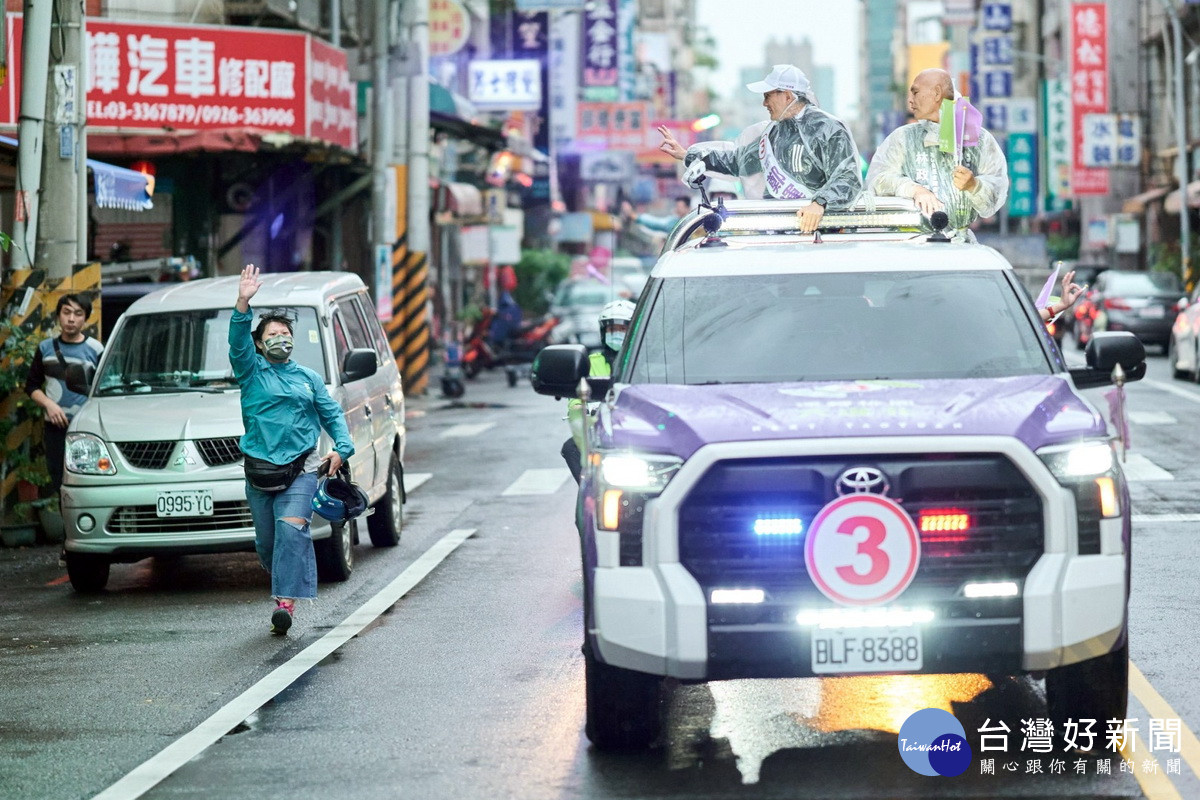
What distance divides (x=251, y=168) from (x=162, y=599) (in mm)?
18352

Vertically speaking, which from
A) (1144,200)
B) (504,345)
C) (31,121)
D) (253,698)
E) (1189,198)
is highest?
(1144,200)

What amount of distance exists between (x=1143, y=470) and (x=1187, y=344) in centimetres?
1220

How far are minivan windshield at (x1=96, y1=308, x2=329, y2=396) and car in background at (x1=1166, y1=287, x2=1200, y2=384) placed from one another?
61.2ft

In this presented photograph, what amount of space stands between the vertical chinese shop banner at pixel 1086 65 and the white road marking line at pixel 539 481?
4274 centimetres

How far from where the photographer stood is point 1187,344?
28.2 metres

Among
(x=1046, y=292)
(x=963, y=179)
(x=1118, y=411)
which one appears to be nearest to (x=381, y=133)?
(x=963, y=179)

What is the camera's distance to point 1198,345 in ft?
90.4

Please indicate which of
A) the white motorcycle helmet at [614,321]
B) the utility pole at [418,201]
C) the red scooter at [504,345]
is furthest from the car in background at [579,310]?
the white motorcycle helmet at [614,321]

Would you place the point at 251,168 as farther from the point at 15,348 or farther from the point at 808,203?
the point at 808,203

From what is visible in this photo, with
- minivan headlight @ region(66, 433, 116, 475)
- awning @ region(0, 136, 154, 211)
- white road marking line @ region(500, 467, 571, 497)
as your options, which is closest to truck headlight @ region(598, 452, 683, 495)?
minivan headlight @ region(66, 433, 116, 475)

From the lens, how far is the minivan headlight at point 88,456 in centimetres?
1136

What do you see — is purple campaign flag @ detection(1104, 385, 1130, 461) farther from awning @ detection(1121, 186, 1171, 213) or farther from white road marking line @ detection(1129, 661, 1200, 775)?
awning @ detection(1121, 186, 1171, 213)

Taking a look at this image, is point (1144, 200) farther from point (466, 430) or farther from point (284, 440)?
point (284, 440)

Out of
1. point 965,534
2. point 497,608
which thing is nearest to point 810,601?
point 965,534
